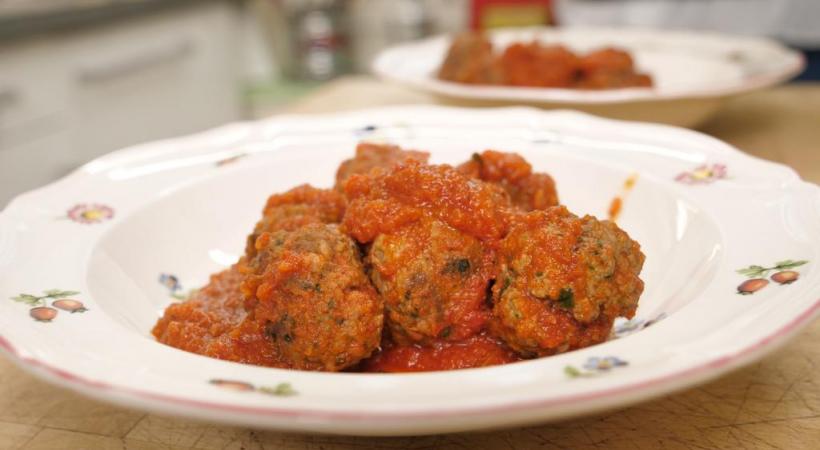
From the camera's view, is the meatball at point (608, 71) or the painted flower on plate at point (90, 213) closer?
the painted flower on plate at point (90, 213)

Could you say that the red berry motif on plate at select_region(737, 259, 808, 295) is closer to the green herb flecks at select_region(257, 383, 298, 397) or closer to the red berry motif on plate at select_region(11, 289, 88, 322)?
the green herb flecks at select_region(257, 383, 298, 397)

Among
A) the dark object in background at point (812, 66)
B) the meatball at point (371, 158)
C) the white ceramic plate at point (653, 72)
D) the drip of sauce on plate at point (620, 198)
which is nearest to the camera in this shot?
the meatball at point (371, 158)

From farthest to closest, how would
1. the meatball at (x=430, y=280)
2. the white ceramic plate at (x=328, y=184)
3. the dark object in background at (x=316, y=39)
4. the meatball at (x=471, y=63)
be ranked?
1. the dark object in background at (x=316, y=39)
2. the meatball at (x=471, y=63)
3. the meatball at (x=430, y=280)
4. the white ceramic plate at (x=328, y=184)

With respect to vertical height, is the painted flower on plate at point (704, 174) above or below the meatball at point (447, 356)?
above

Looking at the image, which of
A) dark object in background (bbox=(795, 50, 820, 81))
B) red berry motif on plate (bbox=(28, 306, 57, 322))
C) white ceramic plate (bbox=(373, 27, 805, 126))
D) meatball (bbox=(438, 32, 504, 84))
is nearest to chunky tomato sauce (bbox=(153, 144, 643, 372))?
red berry motif on plate (bbox=(28, 306, 57, 322))

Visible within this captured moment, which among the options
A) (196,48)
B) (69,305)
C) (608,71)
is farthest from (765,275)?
(196,48)

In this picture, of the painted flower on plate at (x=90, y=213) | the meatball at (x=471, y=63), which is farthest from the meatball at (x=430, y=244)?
the meatball at (x=471, y=63)

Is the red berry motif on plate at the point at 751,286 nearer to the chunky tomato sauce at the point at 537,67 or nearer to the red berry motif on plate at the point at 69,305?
the red berry motif on plate at the point at 69,305
